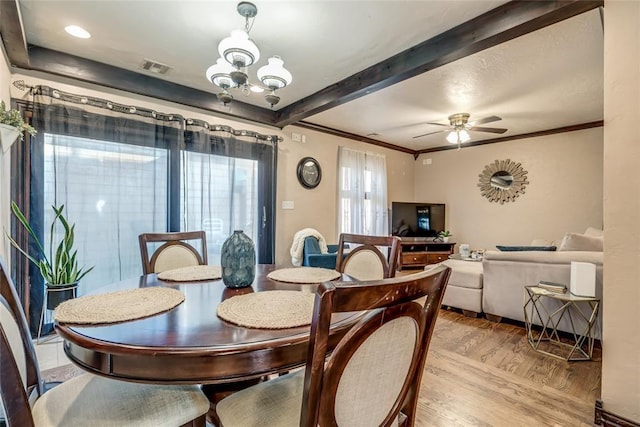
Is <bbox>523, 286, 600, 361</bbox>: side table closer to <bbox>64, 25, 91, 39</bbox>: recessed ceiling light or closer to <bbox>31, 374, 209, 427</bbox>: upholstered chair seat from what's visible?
<bbox>31, 374, 209, 427</bbox>: upholstered chair seat

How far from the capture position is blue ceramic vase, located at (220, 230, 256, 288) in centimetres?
141

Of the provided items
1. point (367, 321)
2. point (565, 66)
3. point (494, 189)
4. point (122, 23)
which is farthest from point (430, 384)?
point (494, 189)

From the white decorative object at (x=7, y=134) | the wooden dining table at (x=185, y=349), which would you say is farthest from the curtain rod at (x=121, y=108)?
the wooden dining table at (x=185, y=349)

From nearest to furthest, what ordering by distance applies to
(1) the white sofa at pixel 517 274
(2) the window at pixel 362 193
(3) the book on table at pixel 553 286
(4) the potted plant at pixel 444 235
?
(3) the book on table at pixel 553 286
(1) the white sofa at pixel 517 274
(2) the window at pixel 362 193
(4) the potted plant at pixel 444 235

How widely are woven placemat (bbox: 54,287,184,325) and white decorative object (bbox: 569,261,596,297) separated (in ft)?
9.26

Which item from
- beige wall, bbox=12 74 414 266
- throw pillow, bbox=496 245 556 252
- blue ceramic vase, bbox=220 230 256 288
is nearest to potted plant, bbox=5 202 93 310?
beige wall, bbox=12 74 414 266

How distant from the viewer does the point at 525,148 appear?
4.96 meters

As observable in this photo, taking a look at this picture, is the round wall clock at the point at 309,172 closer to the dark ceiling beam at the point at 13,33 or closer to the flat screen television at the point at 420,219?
the flat screen television at the point at 420,219

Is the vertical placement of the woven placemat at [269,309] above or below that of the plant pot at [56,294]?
above

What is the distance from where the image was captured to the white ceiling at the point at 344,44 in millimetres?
1948

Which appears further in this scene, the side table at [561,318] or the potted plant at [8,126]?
the side table at [561,318]

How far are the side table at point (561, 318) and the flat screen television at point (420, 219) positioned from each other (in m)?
2.96

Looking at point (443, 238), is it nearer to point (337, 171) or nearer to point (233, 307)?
point (337, 171)

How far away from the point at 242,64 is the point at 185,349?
158 centimetres
